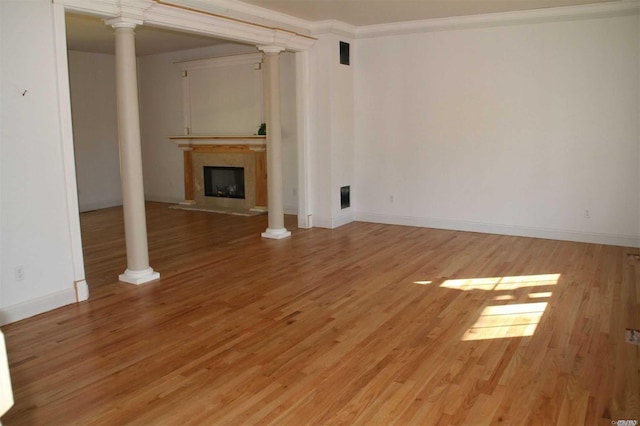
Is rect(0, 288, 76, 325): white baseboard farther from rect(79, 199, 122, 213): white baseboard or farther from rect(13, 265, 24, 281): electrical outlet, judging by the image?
rect(79, 199, 122, 213): white baseboard

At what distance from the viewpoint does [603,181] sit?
241 inches

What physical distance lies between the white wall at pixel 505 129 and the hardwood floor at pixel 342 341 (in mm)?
765

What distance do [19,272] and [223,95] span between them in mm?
5661

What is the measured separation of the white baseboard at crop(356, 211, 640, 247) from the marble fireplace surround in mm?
Answer: 1942

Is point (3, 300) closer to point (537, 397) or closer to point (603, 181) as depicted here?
point (537, 397)

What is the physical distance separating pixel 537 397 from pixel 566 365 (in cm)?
49

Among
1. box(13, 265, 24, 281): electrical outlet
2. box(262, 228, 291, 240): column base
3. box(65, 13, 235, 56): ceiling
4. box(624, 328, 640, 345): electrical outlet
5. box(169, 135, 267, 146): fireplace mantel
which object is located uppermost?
box(65, 13, 235, 56): ceiling

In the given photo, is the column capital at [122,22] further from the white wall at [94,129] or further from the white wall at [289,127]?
the white wall at [94,129]

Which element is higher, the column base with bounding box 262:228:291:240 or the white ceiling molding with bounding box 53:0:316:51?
the white ceiling molding with bounding box 53:0:316:51

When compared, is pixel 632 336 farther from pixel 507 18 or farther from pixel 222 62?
pixel 222 62

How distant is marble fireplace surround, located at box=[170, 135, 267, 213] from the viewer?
8672 mm

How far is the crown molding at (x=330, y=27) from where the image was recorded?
22.2 ft

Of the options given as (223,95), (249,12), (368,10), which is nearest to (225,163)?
(223,95)

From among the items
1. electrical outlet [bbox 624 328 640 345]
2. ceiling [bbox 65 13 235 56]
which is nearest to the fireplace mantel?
ceiling [bbox 65 13 235 56]
